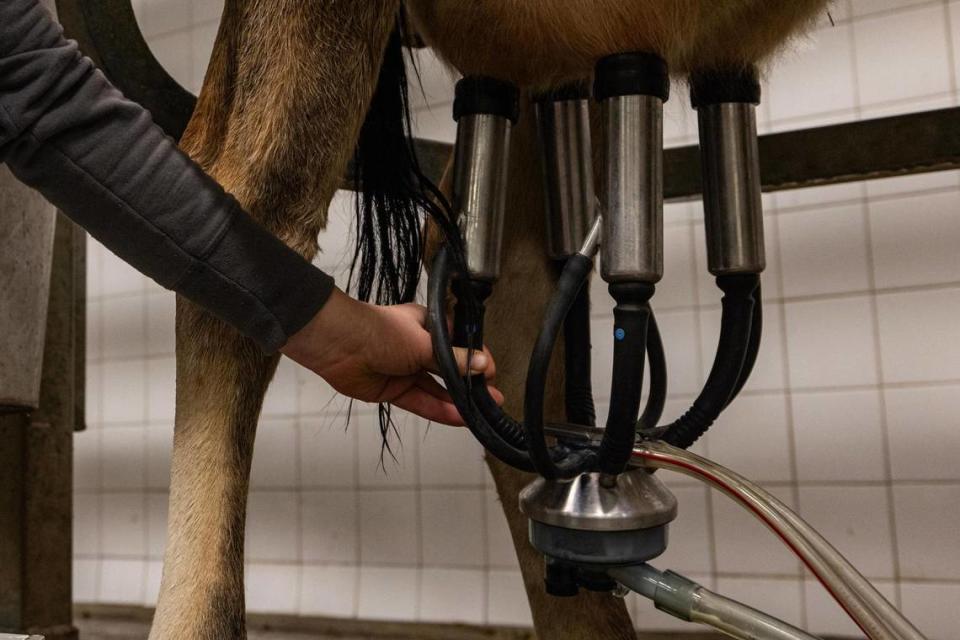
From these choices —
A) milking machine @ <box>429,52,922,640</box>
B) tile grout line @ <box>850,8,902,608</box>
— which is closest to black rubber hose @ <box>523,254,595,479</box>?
milking machine @ <box>429,52,922,640</box>

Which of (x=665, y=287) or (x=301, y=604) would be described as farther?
(x=301, y=604)

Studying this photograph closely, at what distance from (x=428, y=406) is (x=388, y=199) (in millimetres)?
213

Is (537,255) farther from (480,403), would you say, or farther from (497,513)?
(497,513)

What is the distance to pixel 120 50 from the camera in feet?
2.77

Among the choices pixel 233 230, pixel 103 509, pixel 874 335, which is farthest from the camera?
pixel 103 509

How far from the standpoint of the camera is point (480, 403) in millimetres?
675

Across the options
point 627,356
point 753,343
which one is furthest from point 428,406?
point 753,343

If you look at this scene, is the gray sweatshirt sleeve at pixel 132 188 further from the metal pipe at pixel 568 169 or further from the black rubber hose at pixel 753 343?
the black rubber hose at pixel 753 343

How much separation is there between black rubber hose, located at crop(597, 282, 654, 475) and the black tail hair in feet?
0.84

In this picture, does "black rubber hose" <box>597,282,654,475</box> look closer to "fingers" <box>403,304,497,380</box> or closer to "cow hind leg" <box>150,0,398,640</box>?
"fingers" <box>403,304,497,380</box>

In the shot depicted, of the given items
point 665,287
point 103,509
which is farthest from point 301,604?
point 665,287

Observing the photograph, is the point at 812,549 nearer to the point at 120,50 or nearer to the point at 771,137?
the point at 771,137

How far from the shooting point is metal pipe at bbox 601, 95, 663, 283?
0.61 meters

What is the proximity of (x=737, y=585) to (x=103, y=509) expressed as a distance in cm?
143
